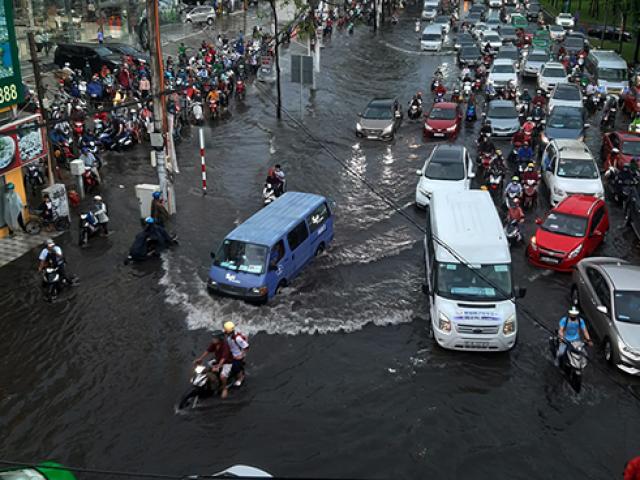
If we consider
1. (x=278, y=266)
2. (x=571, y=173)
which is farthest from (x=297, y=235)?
(x=571, y=173)

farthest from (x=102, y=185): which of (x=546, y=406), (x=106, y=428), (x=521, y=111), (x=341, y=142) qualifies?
(x=521, y=111)

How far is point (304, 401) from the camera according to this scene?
1298cm

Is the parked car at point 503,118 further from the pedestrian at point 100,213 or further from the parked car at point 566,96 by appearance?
the pedestrian at point 100,213

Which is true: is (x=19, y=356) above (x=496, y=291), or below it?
below

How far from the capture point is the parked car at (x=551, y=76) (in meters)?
37.8

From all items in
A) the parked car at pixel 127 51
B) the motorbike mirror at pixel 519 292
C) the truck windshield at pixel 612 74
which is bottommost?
the motorbike mirror at pixel 519 292

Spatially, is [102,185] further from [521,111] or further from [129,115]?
[521,111]

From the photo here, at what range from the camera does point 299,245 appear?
57.7 feet

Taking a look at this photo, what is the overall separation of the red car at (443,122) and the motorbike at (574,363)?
18.8m

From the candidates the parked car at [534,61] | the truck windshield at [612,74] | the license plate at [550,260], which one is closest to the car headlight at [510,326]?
the license plate at [550,260]

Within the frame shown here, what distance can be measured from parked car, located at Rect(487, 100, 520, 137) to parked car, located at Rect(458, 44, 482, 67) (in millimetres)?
15924

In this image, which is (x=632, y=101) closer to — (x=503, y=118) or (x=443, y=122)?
(x=503, y=118)

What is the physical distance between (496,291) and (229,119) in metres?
23.9

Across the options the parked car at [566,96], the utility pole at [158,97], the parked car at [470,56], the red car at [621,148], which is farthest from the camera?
the parked car at [470,56]
